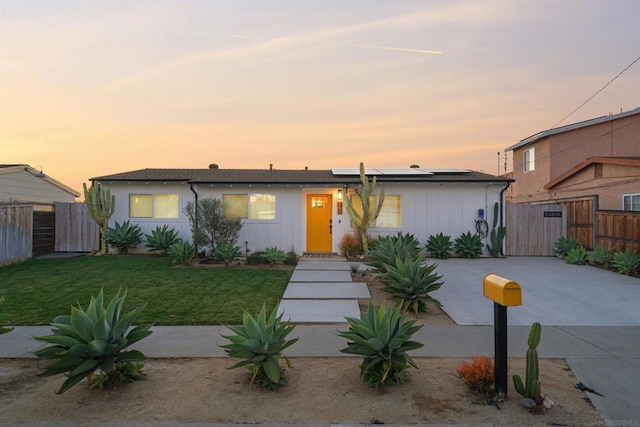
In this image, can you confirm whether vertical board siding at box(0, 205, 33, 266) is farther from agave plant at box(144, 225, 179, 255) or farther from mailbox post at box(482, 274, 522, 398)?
mailbox post at box(482, 274, 522, 398)

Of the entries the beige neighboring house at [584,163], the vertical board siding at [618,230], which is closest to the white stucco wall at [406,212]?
the vertical board siding at [618,230]

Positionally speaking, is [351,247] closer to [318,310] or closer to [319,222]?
[319,222]

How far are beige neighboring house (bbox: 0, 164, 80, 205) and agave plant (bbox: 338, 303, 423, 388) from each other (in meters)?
20.1

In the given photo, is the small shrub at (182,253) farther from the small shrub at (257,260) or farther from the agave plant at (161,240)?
the agave plant at (161,240)

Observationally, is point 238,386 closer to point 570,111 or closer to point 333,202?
point 333,202

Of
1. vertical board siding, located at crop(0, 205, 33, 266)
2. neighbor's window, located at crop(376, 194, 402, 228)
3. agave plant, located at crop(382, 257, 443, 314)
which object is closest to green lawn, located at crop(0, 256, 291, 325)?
vertical board siding, located at crop(0, 205, 33, 266)

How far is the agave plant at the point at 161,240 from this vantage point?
14.5 metres

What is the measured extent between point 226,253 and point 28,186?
17772 millimetres

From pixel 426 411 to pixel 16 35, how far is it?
46.4 ft

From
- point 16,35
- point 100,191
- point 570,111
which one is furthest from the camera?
point 570,111

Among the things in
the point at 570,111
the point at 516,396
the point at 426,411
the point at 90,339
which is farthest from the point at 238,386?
the point at 570,111

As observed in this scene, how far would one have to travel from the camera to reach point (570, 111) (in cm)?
1975

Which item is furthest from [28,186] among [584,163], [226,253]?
[584,163]

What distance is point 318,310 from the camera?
23.3 ft
